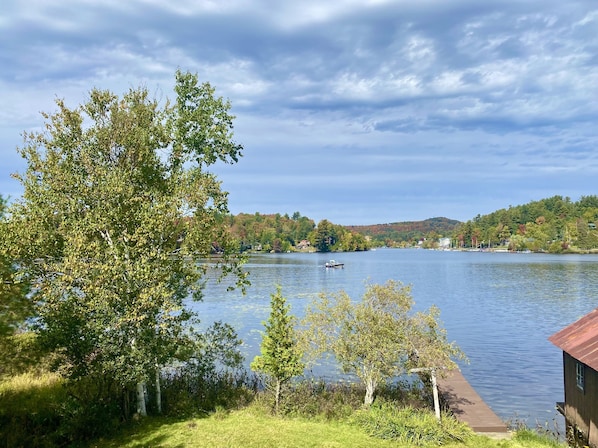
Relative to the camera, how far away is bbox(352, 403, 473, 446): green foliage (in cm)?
1487

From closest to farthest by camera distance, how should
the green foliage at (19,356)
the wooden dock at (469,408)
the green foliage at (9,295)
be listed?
the green foliage at (9,295)
the green foliage at (19,356)
the wooden dock at (469,408)

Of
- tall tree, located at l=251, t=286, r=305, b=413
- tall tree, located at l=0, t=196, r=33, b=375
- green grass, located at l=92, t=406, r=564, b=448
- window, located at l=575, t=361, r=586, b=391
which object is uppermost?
tall tree, located at l=0, t=196, r=33, b=375

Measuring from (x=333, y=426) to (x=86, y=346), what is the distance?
26.8ft

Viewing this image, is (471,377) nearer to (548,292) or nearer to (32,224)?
(32,224)

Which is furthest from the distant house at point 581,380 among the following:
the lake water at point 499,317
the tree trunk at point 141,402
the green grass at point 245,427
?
the tree trunk at point 141,402

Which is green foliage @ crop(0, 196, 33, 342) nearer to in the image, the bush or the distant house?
the bush

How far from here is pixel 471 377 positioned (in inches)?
1061

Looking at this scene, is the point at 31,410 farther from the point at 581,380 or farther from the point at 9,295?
the point at 581,380

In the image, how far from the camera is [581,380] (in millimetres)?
16938

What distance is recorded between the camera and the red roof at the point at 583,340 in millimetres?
15041

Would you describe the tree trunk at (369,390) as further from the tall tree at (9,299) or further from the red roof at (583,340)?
the tall tree at (9,299)

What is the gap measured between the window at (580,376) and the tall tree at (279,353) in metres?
9.56

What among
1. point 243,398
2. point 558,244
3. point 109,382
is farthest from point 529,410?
point 558,244

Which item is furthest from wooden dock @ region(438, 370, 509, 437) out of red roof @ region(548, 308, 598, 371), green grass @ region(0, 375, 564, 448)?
red roof @ region(548, 308, 598, 371)
